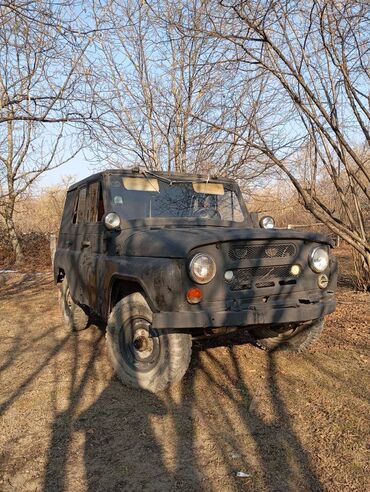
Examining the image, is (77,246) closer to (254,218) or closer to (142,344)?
(142,344)

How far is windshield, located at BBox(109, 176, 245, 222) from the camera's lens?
4609 mm

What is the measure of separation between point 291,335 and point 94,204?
8.50ft

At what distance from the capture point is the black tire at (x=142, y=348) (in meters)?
3.68

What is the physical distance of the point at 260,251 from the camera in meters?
3.79

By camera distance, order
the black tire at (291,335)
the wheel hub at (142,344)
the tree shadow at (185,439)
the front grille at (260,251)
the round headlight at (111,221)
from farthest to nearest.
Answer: the black tire at (291,335), the round headlight at (111,221), the wheel hub at (142,344), the front grille at (260,251), the tree shadow at (185,439)

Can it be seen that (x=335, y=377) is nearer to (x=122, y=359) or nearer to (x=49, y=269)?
(x=122, y=359)

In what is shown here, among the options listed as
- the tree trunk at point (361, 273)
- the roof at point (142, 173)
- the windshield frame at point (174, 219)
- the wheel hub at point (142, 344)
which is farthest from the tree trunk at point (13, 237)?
the wheel hub at point (142, 344)

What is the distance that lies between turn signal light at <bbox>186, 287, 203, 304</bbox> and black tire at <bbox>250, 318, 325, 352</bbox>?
1341mm

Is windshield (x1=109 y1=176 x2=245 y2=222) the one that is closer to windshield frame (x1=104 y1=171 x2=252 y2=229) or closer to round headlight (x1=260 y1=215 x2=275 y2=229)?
windshield frame (x1=104 y1=171 x2=252 y2=229)

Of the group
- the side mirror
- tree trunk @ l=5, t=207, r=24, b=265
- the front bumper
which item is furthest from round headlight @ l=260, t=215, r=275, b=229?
tree trunk @ l=5, t=207, r=24, b=265

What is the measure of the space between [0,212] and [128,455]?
14.0m

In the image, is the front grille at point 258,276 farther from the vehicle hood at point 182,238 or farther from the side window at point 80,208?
the side window at point 80,208

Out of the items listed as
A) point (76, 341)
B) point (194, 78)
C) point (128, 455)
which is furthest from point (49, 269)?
point (128, 455)

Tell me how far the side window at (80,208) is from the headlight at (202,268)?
7.94ft
